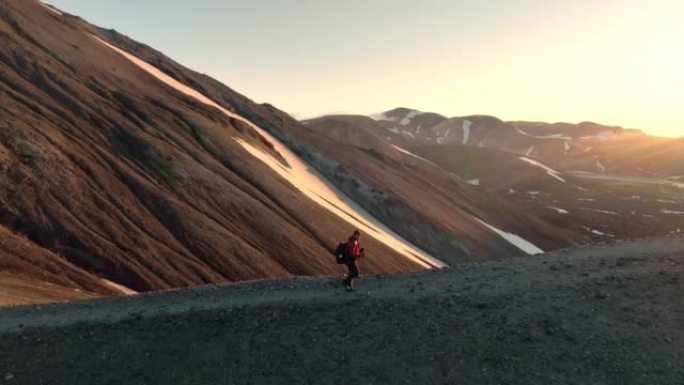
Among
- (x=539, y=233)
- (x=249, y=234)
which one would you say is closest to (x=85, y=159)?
(x=249, y=234)

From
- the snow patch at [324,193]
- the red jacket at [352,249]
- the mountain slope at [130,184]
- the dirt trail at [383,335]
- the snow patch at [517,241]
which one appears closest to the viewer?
the dirt trail at [383,335]

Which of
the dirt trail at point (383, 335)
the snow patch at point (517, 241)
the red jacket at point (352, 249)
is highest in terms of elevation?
the red jacket at point (352, 249)

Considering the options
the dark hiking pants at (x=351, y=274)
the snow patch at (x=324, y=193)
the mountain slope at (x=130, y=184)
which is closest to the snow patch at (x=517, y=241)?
the snow patch at (x=324, y=193)

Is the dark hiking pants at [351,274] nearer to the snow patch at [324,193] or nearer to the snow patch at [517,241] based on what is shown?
the snow patch at [324,193]

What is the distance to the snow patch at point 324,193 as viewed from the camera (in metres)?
81.9

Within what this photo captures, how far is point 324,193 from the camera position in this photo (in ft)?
318

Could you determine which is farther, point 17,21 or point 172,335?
point 17,21

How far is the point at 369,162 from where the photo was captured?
442 ft

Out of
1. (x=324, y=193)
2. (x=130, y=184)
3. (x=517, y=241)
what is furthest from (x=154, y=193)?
(x=517, y=241)

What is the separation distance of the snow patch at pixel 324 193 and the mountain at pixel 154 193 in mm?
468

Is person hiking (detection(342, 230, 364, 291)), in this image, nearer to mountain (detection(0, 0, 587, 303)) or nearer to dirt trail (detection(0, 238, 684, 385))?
dirt trail (detection(0, 238, 684, 385))

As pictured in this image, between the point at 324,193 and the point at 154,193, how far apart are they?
43.3 m

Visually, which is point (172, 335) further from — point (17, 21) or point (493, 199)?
point (493, 199)

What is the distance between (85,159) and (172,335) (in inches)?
1707
